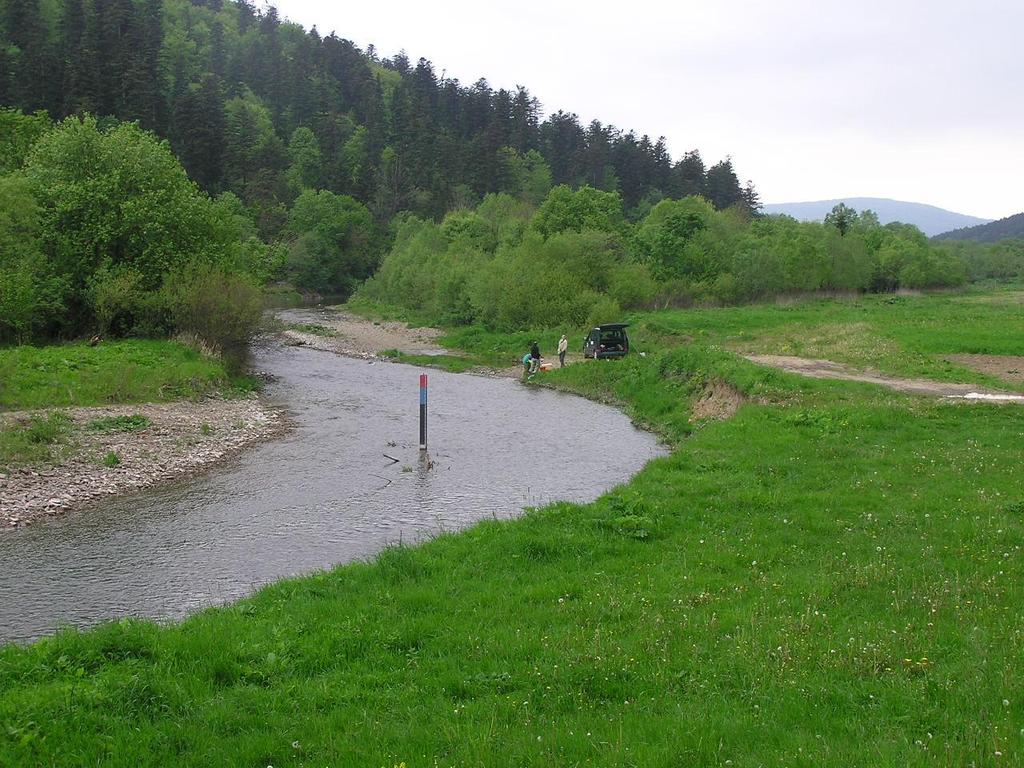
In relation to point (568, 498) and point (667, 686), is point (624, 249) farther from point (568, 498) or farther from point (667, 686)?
point (667, 686)

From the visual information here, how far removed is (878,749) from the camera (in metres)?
6.53

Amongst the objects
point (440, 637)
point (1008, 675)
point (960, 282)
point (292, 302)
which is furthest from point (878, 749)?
point (960, 282)

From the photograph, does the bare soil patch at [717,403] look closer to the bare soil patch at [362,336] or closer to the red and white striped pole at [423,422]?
the red and white striped pole at [423,422]

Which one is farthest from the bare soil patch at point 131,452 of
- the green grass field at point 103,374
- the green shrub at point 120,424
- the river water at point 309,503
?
the green grass field at point 103,374

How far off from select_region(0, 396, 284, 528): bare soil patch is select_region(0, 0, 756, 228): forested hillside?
67.7m

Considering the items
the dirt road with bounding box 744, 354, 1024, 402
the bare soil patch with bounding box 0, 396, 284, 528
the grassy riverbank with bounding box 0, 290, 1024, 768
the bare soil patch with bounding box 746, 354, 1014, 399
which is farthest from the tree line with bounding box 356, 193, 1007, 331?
the grassy riverbank with bounding box 0, 290, 1024, 768

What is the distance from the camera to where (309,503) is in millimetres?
20953

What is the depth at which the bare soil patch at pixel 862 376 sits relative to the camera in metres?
29.4

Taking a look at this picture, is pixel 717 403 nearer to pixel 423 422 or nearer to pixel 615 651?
pixel 423 422

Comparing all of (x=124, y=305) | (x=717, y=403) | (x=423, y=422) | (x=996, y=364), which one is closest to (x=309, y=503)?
(x=423, y=422)

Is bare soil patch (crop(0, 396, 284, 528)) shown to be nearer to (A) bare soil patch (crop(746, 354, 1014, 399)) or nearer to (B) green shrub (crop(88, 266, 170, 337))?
(B) green shrub (crop(88, 266, 170, 337))

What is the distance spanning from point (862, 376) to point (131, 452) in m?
29.2

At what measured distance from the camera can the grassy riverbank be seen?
721 centimetres

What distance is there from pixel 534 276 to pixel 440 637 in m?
51.6
